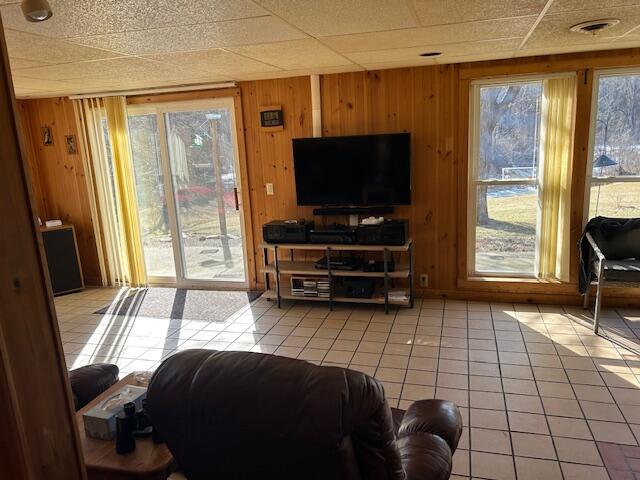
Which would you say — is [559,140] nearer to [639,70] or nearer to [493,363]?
[639,70]

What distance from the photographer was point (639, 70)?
392cm

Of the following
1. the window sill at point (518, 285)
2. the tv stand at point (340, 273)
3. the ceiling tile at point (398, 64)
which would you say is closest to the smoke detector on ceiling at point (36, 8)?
the ceiling tile at point (398, 64)

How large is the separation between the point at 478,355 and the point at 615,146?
7.47ft

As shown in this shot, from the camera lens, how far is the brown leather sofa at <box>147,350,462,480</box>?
1.11 metres

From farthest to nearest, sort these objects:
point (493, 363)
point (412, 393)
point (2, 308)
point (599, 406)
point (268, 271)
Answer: point (268, 271), point (493, 363), point (412, 393), point (599, 406), point (2, 308)

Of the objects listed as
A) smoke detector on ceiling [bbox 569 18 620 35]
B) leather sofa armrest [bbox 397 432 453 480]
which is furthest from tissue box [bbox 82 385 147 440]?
smoke detector on ceiling [bbox 569 18 620 35]

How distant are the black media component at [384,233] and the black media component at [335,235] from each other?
76mm

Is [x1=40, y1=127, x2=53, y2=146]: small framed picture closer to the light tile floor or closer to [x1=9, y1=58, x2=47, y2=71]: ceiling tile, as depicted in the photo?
the light tile floor

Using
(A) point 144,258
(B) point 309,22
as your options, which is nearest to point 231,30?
(B) point 309,22

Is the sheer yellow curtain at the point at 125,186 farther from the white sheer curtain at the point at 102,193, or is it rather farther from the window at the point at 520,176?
the window at the point at 520,176

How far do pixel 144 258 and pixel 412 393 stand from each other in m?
3.90

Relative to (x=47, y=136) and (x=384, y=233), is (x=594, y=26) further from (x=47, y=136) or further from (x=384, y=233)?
(x=47, y=136)

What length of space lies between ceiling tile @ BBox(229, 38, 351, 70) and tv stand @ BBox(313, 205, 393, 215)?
4.44 ft

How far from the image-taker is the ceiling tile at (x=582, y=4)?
2.29 m
